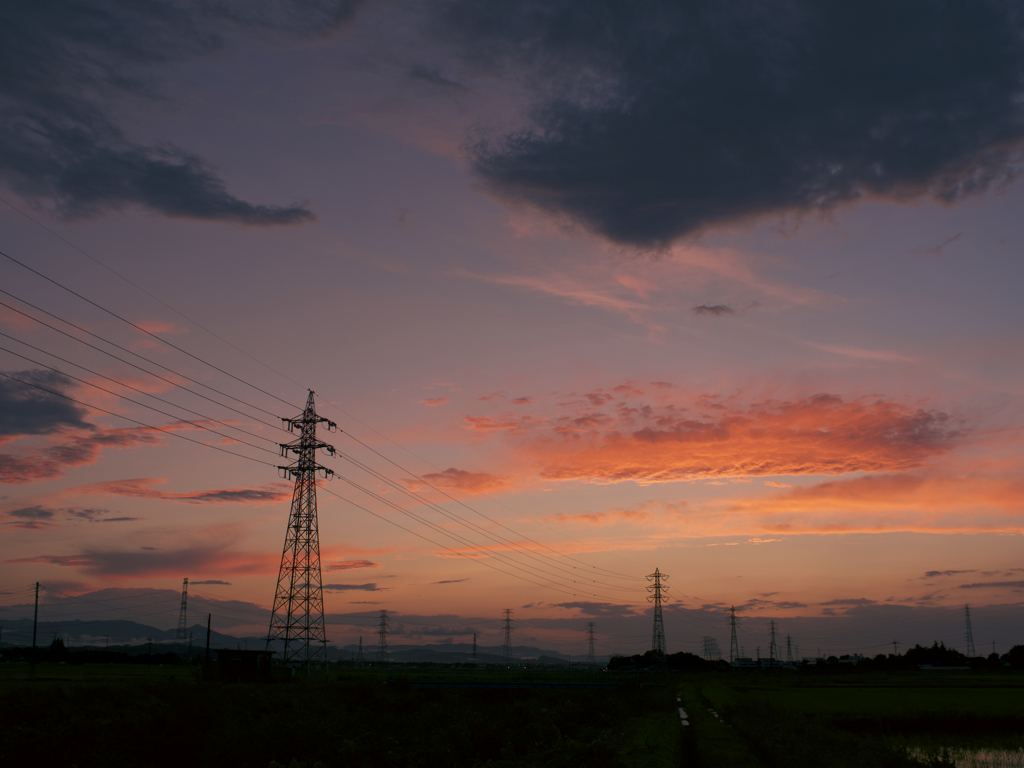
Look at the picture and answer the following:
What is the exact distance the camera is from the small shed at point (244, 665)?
→ 68.7m

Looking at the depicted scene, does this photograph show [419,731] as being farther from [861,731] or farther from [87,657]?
[87,657]

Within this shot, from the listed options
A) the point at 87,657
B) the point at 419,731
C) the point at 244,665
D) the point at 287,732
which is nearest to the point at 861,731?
the point at 419,731

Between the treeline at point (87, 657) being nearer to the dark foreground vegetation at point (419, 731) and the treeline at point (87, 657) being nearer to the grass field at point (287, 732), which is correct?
the dark foreground vegetation at point (419, 731)

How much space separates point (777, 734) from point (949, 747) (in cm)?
1381

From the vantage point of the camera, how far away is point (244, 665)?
230 ft

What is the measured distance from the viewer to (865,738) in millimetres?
49125

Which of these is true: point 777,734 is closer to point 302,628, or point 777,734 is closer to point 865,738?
point 865,738

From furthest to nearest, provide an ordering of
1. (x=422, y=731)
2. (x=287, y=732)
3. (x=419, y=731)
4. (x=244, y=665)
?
(x=244, y=665), (x=419, y=731), (x=422, y=731), (x=287, y=732)

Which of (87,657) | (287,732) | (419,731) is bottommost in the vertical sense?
(87,657)

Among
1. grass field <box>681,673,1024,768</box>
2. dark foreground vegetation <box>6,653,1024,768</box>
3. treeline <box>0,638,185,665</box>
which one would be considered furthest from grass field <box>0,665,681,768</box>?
treeline <box>0,638,185,665</box>

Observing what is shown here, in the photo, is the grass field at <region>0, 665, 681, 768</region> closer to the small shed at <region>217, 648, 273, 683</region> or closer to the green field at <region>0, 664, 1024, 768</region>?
the green field at <region>0, 664, 1024, 768</region>

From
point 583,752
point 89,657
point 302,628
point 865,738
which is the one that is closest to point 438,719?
point 302,628

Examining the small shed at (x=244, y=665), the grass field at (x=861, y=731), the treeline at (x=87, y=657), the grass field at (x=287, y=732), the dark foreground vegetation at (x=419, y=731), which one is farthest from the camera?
the treeline at (x=87, y=657)

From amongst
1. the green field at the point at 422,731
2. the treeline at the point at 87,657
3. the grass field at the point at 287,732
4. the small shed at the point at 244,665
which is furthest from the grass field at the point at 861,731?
the treeline at the point at 87,657
